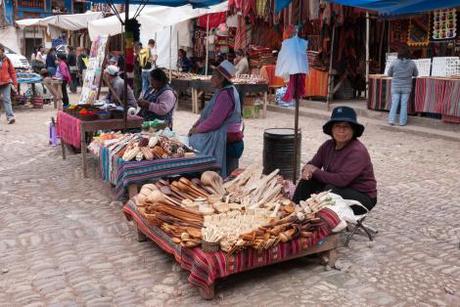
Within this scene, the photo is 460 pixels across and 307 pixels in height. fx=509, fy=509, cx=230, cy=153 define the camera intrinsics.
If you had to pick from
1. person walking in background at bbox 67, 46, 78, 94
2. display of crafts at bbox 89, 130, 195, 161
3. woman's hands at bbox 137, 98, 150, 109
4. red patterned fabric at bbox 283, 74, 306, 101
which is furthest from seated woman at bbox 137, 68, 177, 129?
person walking in background at bbox 67, 46, 78, 94

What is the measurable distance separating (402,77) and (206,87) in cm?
482

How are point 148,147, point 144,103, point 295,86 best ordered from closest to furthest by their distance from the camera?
point 148,147
point 295,86
point 144,103

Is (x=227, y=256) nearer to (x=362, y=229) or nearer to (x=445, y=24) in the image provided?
(x=362, y=229)

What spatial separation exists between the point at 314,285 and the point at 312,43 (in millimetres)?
11444

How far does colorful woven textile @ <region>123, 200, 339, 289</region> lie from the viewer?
3475 millimetres

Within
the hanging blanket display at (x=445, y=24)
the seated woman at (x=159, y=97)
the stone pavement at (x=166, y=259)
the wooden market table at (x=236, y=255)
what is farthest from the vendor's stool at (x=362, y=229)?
the hanging blanket display at (x=445, y=24)

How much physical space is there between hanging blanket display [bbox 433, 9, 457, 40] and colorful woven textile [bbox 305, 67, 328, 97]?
3267 millimetres

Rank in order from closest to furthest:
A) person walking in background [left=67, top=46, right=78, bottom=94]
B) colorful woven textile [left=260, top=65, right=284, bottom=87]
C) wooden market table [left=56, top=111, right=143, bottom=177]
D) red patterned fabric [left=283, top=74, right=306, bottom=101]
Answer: red patterned fabric [left=283, top=74, right=306, bottom=101] → wooden market table [left=56, top=111, right=143, bottom=177] → colorful woven textile [left=260, top=65, right=284, bottom=87] → person walking in background [left=67, top=46, right=78, bottom=94]

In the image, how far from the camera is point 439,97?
34.3 ft

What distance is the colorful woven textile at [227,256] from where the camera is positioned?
3.47 meters

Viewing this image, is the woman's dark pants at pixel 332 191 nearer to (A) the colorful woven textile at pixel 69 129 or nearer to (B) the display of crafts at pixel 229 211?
(B) the display of crafts at pixel 229 211

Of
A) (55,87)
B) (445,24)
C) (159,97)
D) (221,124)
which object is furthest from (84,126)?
(445,24)

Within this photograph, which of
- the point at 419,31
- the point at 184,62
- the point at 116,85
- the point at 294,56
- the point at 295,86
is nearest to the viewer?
the point at 294,56

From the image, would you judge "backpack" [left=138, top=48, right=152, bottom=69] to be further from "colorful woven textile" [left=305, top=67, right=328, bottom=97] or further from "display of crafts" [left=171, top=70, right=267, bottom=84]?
"colorful woven textile" [left=305, top=67, right=328, bottom=97]
